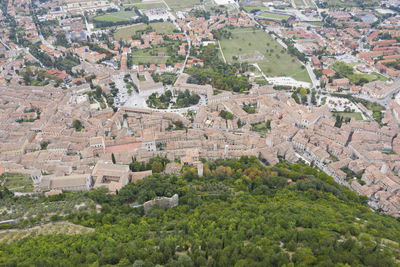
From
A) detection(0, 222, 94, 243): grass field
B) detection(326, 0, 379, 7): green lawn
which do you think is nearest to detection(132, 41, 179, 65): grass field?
detection(0, 222, 94, 243): grass field

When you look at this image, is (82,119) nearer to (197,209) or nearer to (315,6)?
(197,209)

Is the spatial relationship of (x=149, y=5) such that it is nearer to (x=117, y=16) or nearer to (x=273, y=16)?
(x=117, y=16)

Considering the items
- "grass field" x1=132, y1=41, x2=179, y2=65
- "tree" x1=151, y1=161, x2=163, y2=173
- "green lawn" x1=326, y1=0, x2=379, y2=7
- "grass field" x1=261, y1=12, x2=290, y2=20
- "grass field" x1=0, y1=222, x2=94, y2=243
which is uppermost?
"green lawn" x1=326, y1=0, x2=379, y2=7

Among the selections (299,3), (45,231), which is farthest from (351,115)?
(299,3)

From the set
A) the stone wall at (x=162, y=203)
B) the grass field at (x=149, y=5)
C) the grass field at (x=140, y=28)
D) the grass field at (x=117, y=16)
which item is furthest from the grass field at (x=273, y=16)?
the stone wall at (x=162, y=203)

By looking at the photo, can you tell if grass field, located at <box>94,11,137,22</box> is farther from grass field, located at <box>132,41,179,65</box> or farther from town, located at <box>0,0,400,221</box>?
grass field, located at <box>132,41,179,65</box>

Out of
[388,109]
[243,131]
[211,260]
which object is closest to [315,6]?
[388,109]

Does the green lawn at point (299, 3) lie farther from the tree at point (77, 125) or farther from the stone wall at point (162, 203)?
the stone wall at point (162, 203)
